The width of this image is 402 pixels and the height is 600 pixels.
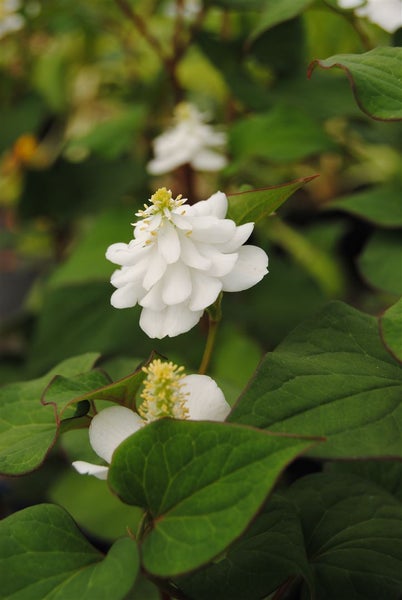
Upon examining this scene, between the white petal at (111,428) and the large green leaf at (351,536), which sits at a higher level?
the white petal at (111,428)

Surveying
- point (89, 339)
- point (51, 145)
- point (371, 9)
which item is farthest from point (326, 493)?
point (51, 145)

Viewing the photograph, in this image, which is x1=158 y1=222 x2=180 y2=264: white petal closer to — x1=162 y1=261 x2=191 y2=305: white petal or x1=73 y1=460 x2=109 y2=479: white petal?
x1=162 y1=261 x2=191 y2=305: white petal

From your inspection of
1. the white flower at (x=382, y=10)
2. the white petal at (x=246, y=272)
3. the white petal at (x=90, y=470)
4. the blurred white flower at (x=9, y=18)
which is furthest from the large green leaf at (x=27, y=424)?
the blurred white flower at (x=9, y=18)

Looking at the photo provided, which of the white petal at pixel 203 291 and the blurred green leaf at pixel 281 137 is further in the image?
the blurred green leaf at pixel 281 137

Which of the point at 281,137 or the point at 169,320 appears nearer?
the point at 169,320

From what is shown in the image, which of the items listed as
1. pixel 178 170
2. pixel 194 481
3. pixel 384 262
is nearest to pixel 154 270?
pixel 194 481

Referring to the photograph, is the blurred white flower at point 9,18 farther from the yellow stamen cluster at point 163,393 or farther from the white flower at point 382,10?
the yellow stamen cluster at point 163,393

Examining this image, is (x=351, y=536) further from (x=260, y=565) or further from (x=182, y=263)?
(x=182, y=263)
